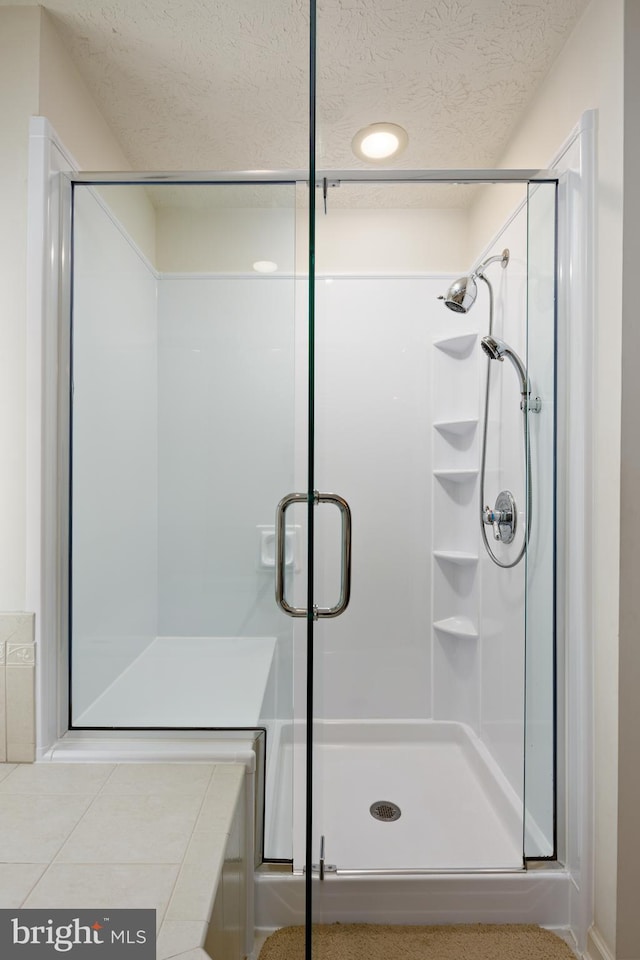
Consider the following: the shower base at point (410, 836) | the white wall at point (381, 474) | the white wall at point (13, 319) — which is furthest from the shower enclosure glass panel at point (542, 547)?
the white wall at point (13, 319)

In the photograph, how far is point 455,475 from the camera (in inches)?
89.0

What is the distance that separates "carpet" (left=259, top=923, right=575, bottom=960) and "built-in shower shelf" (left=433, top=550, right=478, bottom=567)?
3.78ft

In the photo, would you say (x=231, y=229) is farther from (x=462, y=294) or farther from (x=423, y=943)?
(x=423, y=943)

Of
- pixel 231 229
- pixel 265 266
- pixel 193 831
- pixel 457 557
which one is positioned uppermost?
pixel 231 229

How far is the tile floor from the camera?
92 centimetres

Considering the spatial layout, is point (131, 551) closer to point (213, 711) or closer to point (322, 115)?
point (213, 711)

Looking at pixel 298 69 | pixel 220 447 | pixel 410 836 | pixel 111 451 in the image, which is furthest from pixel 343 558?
pixel 298 69

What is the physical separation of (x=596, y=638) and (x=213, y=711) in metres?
0.99

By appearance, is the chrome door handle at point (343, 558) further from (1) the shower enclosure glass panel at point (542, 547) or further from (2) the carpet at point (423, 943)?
(2) the carpet at point (423, 943)

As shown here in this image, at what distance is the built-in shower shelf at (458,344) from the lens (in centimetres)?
222

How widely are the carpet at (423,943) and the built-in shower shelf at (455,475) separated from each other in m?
1.41

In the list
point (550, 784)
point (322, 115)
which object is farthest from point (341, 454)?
point (550, 784)

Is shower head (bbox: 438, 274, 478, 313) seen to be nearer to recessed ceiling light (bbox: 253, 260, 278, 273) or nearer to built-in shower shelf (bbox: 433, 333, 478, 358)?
built-in shower shelf (bbox: 433, 333, 478, 358)

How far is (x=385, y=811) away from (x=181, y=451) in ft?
4.58
